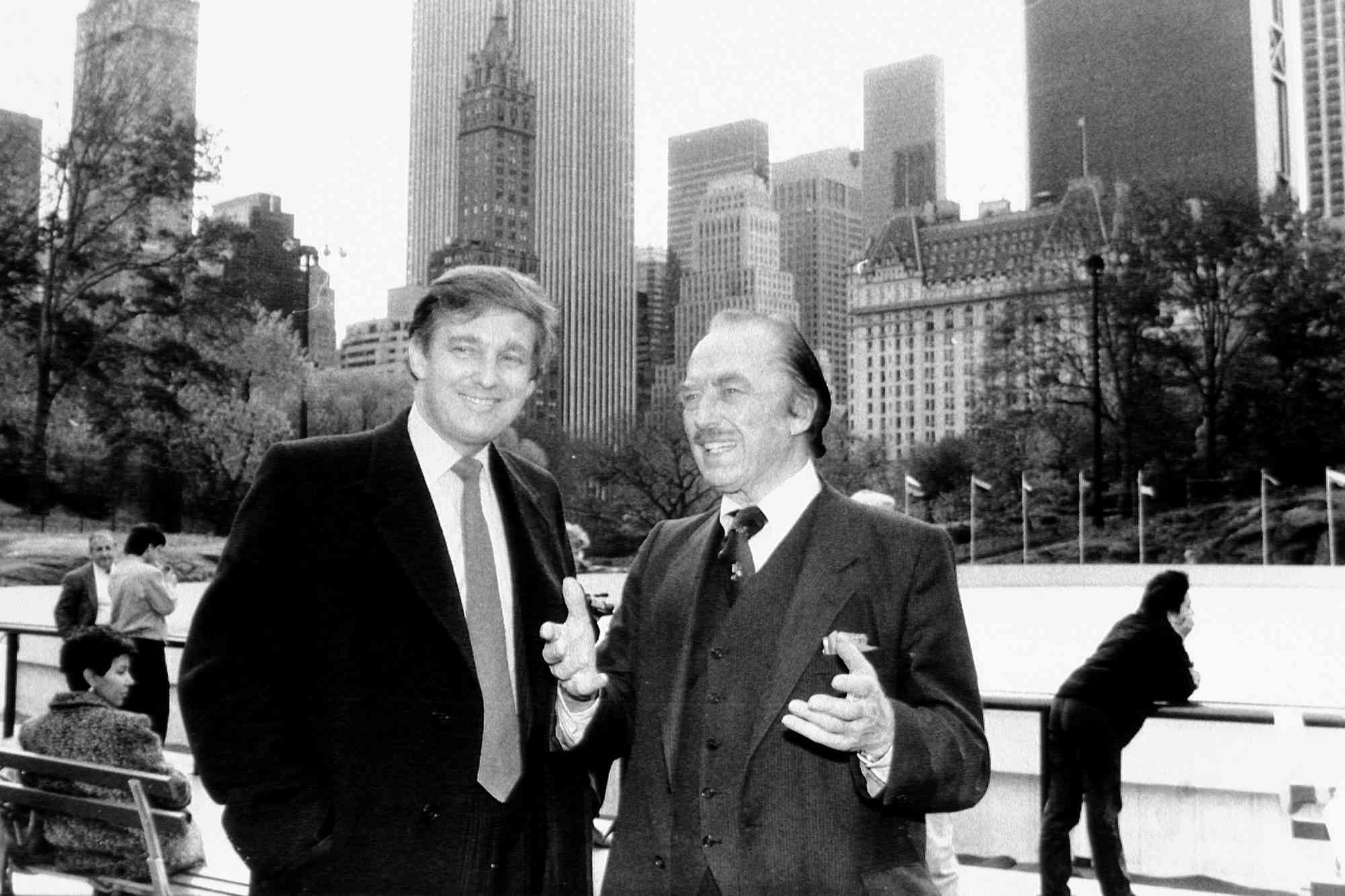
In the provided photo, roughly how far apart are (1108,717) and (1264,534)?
6507 mm

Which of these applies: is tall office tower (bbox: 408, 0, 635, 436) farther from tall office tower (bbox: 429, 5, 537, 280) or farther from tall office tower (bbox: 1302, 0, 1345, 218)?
tall office tower (bbox: 1302, 0, 1345, 218)

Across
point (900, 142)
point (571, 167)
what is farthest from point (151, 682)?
point (900, 142)

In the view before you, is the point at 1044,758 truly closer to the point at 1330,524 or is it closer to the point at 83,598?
the point at 83,598

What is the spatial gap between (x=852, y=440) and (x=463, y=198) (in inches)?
128

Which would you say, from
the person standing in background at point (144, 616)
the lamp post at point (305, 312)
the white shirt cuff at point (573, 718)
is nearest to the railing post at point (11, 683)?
the person standing in background at point (144, 616)

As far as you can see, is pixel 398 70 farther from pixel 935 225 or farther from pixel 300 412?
pixel 935 225

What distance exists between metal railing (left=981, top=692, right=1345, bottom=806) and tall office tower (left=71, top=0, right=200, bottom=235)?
5.87m

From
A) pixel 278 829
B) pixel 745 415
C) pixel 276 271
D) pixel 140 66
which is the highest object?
pixel 140 66

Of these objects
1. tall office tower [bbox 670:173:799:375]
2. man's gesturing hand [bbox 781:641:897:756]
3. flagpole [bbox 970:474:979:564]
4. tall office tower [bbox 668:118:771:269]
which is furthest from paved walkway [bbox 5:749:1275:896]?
flagpole [bbox 970:474:979:564]

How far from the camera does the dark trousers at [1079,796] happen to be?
10.4 ft

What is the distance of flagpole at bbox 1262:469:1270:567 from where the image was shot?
873 centimetres

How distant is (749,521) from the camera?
1325mm

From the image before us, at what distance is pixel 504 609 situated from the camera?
1.48 m

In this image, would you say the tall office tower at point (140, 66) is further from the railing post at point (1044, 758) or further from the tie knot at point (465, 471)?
the tie knot at point (465, 471)
